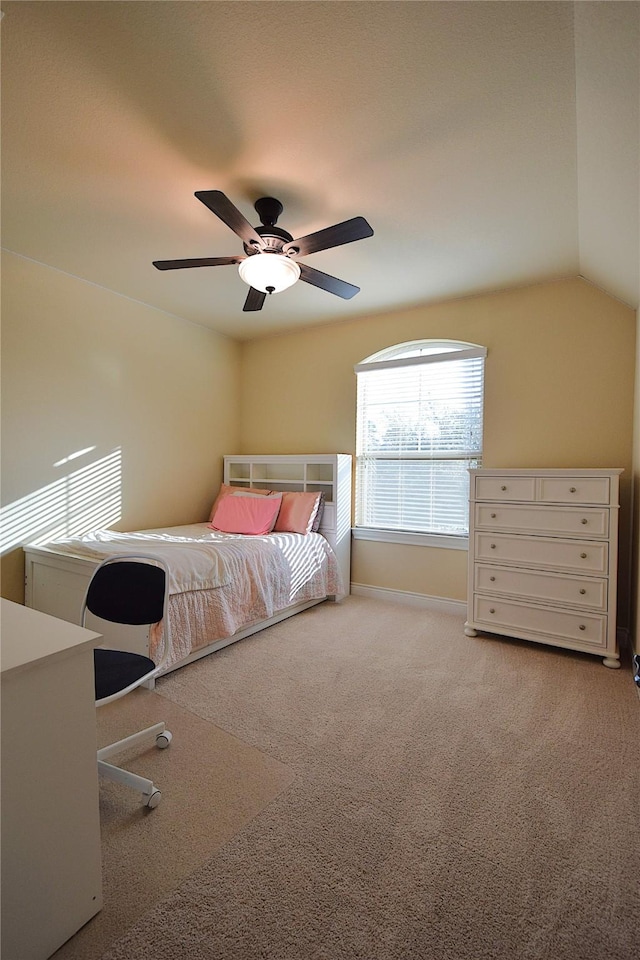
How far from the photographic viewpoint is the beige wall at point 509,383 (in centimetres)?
307

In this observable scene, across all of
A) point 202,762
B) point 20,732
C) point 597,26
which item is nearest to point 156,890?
point 202,762

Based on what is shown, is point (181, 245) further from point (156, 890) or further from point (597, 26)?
point (156, 890)

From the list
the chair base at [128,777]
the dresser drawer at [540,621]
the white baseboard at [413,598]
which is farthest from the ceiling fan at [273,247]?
the white baseboard at [413,598]

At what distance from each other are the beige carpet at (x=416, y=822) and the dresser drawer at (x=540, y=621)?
0.67ft

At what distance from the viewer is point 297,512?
156 inches

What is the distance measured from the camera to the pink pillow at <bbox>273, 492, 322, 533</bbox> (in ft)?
12.8

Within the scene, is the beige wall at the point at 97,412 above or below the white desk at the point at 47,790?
above

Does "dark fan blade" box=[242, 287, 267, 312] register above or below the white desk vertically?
above

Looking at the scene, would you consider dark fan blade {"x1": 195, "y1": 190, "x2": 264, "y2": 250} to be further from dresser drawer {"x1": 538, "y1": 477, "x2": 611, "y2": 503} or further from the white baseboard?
the white baseboard

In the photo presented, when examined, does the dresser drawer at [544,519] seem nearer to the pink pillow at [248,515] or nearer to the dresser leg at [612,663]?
the dresser leg at [612,663]

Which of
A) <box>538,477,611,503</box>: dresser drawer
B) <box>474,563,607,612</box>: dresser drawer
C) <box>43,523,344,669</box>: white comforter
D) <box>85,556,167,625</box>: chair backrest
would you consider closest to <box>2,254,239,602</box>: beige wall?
<box>43,523,344,669</box>: white comforter

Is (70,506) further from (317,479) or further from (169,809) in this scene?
(169,809)

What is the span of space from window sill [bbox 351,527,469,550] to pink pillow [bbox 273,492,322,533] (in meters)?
0.53

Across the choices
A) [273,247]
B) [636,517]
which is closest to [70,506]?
[273,247]
